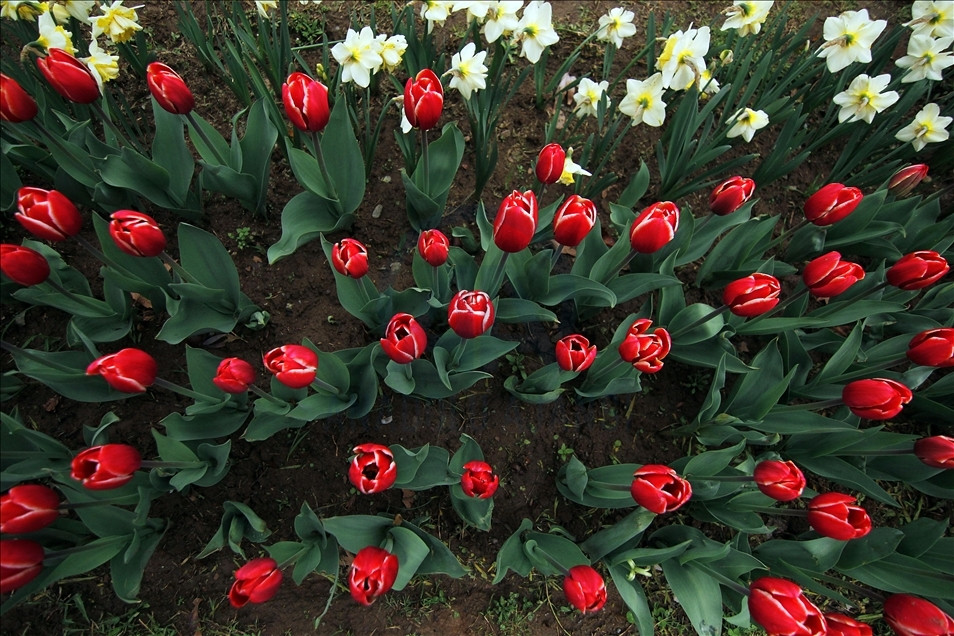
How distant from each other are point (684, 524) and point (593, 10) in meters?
2.84

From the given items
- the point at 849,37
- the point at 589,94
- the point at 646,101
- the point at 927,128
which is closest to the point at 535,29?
the point at 589,94

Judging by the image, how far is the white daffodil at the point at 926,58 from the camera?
237 cm

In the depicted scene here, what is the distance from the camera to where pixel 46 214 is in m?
1.64

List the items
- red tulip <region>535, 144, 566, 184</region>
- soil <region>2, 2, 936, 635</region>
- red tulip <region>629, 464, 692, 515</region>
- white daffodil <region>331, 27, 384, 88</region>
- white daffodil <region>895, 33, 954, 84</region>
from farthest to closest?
1. white daffodil <region>895, 33, 954, 84</region>
2. white daffodil <region>331, 27, 384, 88</region>
3. soil <region>2, 2, 936, 635</region>
4. red tulip <region>535, 144, 566, 184</region>
5. red tulip <region>629, 464, 692, 515</region>

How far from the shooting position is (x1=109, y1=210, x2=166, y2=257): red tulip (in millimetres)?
1655

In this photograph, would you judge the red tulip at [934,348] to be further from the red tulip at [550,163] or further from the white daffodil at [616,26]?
the white daffodil at [616,26]

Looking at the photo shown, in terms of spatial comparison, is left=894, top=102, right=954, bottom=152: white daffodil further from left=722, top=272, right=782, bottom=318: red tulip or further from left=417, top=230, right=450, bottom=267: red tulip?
left=417, top=230, right=450, bottom=267: red tulip

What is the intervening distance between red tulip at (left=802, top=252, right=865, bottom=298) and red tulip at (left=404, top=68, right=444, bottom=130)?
1308 millimetres

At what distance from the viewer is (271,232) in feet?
8.25

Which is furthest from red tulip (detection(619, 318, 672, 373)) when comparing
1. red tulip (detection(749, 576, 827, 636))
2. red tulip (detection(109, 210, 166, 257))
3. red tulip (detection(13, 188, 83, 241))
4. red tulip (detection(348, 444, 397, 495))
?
red tulip (detection(13, 188, 83, 241))

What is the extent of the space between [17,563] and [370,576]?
0.92m

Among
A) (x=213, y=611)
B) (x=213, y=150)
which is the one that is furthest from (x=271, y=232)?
(x=213, y=611)

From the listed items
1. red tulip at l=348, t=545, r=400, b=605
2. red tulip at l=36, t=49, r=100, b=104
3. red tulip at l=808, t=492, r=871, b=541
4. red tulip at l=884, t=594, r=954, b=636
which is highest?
red tulip at l=36, t=49, r=100, b=104

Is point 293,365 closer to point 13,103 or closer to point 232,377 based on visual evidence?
point 232,377
